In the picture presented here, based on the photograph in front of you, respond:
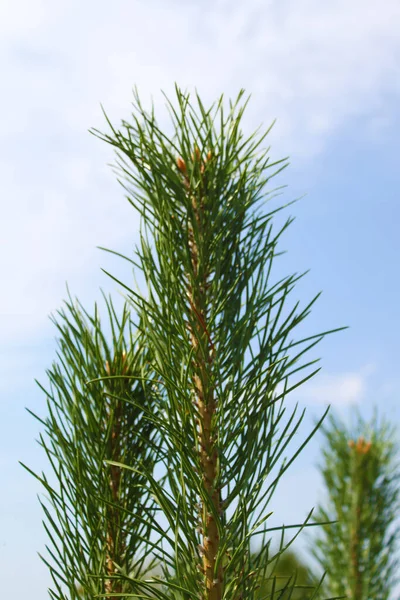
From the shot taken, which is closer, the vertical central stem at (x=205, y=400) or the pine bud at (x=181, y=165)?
the vertical central stem at (x=205, y=400)

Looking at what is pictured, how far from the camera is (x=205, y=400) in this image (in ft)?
4.61

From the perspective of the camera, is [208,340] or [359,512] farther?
[359,512]

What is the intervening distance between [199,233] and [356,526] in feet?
6.71

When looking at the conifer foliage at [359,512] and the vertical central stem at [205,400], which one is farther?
the conifer foliage at [359,512]

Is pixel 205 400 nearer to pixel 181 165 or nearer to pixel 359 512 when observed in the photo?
pixel 181 165

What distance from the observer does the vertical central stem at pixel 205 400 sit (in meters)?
1.32

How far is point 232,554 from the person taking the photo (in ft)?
4.34

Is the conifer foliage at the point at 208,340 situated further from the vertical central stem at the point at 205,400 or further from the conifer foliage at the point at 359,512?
the conifer foliage at the point at 359,512

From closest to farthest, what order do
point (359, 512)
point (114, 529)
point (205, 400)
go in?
1. point (205, 400)
2. point (114, 529)
3. point (359, 512)

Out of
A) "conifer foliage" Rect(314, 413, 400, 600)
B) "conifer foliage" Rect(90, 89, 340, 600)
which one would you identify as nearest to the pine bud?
"conifer foliage" Rect(90, 89, 340, 600)

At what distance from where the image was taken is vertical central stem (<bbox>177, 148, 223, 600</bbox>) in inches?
51.9

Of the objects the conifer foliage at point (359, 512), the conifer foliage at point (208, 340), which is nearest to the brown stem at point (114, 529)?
the conifer foliage at point (208, 340)

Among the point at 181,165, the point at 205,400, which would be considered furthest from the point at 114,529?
the point at 181,165

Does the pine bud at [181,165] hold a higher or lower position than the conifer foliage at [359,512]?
higher
